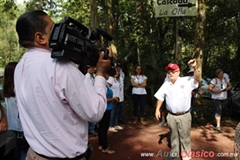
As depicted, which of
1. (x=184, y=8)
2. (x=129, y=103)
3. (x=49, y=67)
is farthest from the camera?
(x=129, y=103)

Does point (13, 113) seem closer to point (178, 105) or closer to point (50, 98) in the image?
point (50, 98)

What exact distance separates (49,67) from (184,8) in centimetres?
555

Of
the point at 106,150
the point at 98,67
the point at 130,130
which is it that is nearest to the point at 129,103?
the point at 130,130

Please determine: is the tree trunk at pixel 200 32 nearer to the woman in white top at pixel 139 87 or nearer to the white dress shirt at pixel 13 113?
the woman in white top at pixel 139 87

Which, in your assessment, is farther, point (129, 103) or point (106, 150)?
point (129, 103)

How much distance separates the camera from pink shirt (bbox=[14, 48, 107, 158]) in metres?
1.40

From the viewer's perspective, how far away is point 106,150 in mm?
4863

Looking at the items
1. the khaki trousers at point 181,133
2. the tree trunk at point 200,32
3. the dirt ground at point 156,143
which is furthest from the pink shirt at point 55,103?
the tree trunk at point 200,32

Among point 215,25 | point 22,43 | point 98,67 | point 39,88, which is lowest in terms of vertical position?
point 39,88

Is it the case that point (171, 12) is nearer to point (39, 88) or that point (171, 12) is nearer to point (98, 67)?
point (98, 67)

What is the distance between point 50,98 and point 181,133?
341 cm

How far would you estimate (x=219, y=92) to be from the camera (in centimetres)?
654

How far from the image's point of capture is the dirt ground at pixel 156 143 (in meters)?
4.79

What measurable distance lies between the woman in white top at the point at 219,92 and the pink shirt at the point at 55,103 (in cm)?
586
